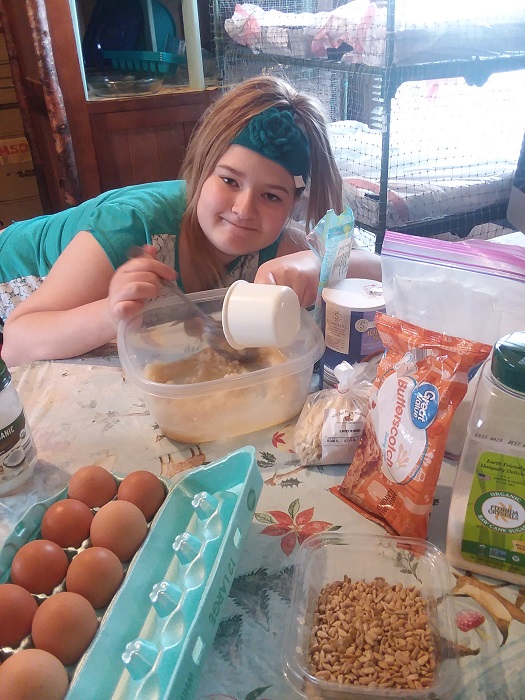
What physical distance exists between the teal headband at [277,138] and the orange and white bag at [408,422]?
440 millimetres

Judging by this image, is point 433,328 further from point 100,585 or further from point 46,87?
point 46,87

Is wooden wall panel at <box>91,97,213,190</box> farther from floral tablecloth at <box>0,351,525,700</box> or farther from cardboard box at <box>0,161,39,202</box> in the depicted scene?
floral tablecloth at <box>0,351,525,700</box>

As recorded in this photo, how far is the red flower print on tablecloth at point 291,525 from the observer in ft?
1.80

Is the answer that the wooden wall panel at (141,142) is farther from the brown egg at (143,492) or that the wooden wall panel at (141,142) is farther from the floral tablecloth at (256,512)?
the brown egg at (143,492)

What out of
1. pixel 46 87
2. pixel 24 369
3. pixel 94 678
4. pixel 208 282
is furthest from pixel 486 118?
pixel 94 678

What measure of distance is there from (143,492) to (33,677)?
19 centimetres

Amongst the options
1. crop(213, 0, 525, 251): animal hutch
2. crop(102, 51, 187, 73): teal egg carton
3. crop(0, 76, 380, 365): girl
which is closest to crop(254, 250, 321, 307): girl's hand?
crop(0, 76, 380, 365): girl

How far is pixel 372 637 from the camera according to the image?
454 millimetres

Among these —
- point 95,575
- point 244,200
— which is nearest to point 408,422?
point 95,575

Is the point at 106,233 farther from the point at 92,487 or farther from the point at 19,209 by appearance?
the point at 19,209

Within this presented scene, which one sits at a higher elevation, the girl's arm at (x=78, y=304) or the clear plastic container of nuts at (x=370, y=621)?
the girl's arm at (x=78, y=304)

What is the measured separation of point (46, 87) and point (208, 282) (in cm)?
137

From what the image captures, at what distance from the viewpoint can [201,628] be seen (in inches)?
16.5

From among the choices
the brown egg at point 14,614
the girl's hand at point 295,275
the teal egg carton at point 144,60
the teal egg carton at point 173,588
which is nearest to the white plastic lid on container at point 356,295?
the girl's hand at point 295,275
